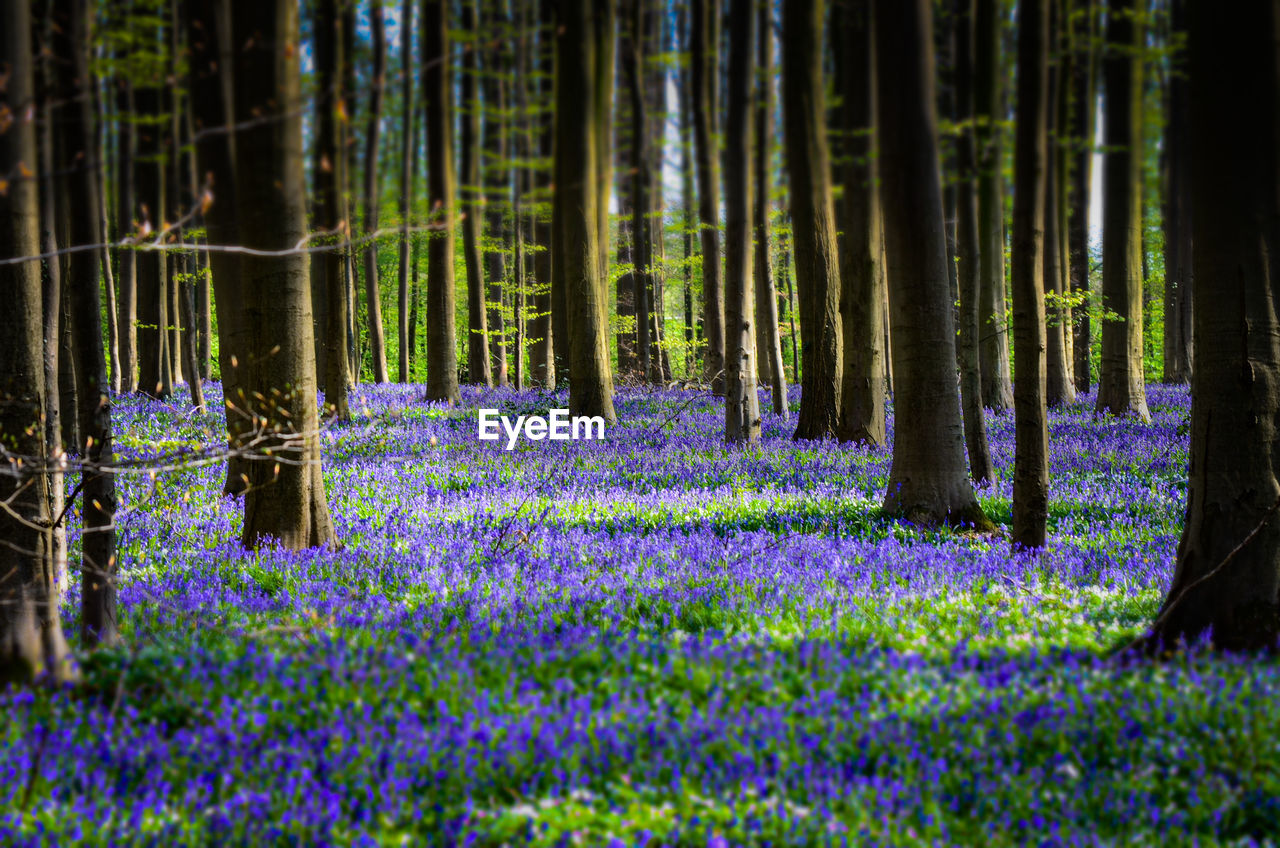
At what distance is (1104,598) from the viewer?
582 centimetres

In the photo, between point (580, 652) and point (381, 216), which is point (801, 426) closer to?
point (580, 652)

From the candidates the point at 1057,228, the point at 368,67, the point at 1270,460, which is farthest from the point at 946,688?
the point at 368,67

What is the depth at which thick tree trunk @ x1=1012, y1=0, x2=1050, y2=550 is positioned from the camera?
6.55 metres

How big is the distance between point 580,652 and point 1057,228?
20594 millimetres

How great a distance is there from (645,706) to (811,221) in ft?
38.6

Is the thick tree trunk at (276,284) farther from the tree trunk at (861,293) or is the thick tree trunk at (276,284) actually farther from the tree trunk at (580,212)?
the tree trunk at (861,293)

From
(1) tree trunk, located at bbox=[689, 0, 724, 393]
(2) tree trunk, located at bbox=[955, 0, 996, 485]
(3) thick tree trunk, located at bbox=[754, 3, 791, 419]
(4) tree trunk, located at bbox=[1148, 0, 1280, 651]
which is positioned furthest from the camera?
(1) tree trunk, located at bbox=[689, 0, 724, 393]

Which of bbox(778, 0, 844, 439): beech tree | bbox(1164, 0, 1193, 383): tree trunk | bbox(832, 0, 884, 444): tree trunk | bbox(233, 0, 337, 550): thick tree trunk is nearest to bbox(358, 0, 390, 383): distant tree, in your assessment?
bbox(778, 0, 844, 439): beech tree

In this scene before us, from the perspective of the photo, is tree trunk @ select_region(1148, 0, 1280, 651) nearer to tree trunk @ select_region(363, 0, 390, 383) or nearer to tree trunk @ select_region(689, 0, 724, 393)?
tree trunk @ select_region(689, 0, 724, 393)

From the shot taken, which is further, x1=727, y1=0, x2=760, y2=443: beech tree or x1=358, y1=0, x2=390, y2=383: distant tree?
x1=358, y1=0, x2=390, y2=383: distant tree

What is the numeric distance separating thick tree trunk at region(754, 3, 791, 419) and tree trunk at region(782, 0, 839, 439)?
103cm

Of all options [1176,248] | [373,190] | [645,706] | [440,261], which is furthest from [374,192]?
[645,706]

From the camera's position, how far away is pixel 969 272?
1216 cm

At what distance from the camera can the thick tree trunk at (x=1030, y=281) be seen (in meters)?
6.55
